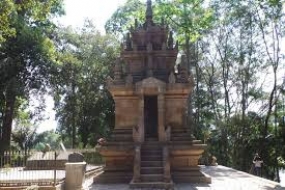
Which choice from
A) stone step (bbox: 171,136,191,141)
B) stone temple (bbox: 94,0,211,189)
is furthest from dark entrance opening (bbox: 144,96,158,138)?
stone step (bbox: 171,136,191,141)

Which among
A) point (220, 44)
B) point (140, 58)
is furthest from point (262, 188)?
point (220, 44)

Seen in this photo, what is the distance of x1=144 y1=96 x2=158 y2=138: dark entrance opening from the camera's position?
731 inches

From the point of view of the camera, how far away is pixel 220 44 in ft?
111

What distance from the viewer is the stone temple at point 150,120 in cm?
1536

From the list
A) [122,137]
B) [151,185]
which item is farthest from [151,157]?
[151,185]

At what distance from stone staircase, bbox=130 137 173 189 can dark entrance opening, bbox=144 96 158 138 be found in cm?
164

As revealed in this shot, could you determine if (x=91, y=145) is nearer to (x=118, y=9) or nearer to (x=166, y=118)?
(x=118, y=9)

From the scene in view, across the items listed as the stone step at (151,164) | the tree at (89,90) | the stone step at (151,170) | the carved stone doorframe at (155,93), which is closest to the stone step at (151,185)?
the stone step at (151,170)

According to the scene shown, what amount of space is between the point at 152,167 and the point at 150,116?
14.3ft

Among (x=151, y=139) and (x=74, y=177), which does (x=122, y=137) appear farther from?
(x=74, y=177)

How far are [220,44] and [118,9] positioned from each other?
904cm

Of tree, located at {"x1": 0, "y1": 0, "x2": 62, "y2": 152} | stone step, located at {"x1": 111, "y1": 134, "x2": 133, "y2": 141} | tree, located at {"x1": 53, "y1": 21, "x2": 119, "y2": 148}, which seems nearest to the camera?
stone step, located at {"x1": 111, "y1": 134, "x2": 133, "y2": 141}

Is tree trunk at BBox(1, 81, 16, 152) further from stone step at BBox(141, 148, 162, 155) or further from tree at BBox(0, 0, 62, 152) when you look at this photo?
stone step at BBox(141, 148, 162, 155)

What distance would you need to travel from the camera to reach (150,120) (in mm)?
18891
